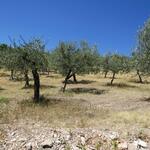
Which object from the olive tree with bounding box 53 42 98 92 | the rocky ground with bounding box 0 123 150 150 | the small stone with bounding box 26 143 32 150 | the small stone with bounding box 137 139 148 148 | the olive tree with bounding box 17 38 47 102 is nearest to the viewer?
the small stone with bounding box 26 143 32 150

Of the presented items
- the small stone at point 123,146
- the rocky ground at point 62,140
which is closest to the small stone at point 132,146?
the rocky ground at point 62,140

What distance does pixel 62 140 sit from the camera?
13.4m

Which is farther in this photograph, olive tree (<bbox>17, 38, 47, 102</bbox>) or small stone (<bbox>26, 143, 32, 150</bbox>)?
olive tree (<bbox>17, 38, 47, 102</bbox>)

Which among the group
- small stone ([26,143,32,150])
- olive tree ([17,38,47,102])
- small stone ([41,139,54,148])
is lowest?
small stone ([26,143,32,150])

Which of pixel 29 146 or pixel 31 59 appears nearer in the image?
pixel 29 146

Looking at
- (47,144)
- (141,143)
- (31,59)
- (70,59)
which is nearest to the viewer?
(47,144)

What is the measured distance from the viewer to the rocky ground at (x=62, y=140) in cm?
1283

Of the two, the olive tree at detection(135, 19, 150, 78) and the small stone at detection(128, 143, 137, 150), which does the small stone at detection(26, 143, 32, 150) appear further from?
the olive tree at detection(135, 19, 150, 78)

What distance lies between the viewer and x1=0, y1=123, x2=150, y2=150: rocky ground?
1283 cm

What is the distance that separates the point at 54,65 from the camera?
50.1 m

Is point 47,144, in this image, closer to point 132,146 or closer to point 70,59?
point 132,146

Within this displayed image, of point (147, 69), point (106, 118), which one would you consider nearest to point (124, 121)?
point (106, 118)

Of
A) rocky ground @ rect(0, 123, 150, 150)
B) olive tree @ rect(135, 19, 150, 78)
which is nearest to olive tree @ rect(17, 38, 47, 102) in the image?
olive tree @ rect(135, 19, 150, 78)

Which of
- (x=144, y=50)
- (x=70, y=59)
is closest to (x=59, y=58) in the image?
(x=70, y=59)
